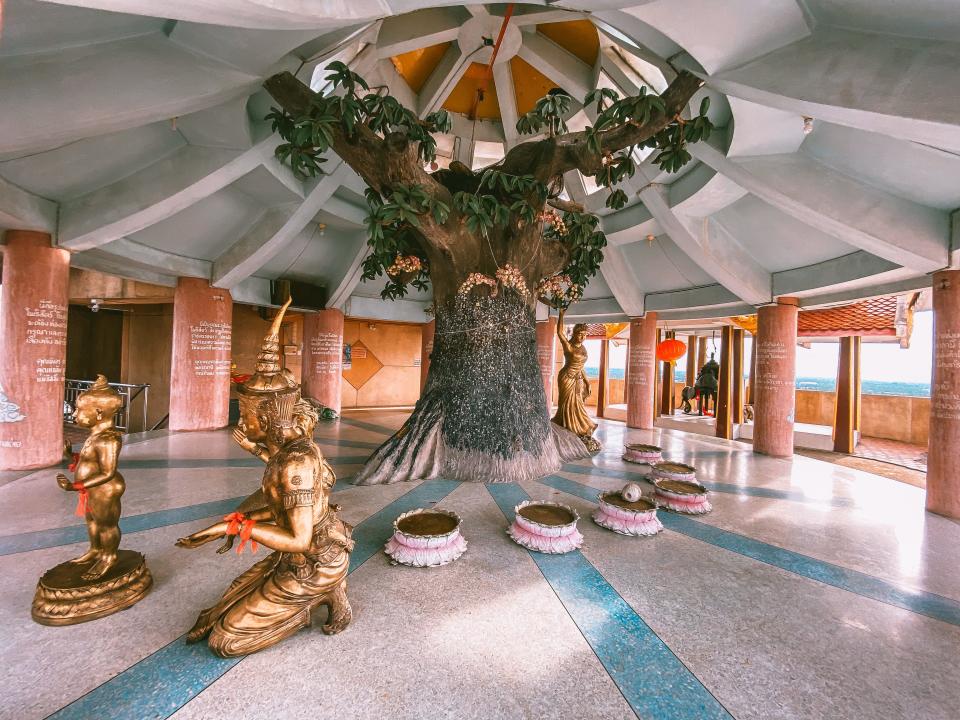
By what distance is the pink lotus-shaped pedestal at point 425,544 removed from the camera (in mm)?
3131

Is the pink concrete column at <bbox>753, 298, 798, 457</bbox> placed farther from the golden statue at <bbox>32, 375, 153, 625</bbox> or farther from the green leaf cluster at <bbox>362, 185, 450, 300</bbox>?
the golden statue at <bbox>32, 375, 153, 625</bbox>

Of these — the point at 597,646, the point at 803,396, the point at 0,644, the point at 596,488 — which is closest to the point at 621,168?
the point at 596,488

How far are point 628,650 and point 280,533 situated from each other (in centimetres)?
208

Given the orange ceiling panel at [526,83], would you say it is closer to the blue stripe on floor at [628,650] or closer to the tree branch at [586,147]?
the tree branch at [586,147]

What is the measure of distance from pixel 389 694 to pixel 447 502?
2.67m

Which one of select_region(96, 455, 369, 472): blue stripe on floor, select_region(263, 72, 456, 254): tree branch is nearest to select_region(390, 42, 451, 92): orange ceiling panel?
select_region(263, 72, 456, 254): tree branch

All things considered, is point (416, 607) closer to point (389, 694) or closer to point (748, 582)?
point (389, 694)

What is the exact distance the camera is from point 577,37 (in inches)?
288

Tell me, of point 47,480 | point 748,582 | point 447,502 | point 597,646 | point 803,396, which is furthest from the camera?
point 803,396

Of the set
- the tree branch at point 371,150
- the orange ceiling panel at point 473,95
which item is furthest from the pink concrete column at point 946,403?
the orange ceiling panel at point 473,95

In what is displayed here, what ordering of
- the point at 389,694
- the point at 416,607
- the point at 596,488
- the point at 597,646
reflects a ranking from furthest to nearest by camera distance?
the point at 596,488
the point at 416,607
the point at 597,646
the point at 389,694

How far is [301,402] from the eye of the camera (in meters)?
2.42

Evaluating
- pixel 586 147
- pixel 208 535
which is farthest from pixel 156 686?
pixel 586 147

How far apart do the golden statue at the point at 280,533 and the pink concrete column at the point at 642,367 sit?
10.3 m
